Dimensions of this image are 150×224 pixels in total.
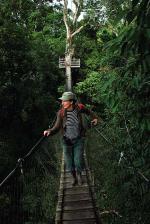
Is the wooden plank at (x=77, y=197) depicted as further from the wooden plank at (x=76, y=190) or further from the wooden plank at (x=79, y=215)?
the wooden plank at (x=79, y=215)

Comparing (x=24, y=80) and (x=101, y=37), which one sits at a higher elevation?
(x=101, y=37)

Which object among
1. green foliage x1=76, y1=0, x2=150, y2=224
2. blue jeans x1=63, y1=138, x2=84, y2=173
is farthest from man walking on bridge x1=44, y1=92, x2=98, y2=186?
green foliage x1=76, y1=0, x2=150, y2=224

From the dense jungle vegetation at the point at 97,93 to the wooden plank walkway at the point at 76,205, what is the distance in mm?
386

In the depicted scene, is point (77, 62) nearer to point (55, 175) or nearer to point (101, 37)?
point (101, 37)

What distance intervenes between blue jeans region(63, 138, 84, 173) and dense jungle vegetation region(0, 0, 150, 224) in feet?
1.25

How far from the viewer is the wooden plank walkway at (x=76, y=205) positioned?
12.1 ft

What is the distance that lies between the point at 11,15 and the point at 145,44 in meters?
11.3

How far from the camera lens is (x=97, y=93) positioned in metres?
9.66

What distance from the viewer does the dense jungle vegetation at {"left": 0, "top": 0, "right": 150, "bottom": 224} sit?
2381 mm

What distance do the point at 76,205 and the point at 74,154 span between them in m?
0.46

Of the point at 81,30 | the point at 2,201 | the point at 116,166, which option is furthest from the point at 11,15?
the point at 81,30

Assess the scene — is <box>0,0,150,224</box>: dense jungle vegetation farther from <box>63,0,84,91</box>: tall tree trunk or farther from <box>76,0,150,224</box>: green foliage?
<box>63,0,84,91</box>: tall tree trunk

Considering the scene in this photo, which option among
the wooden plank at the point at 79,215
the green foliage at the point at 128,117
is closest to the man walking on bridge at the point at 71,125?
the green foliage at the point at 128,117

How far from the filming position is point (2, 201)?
25.6 feet
